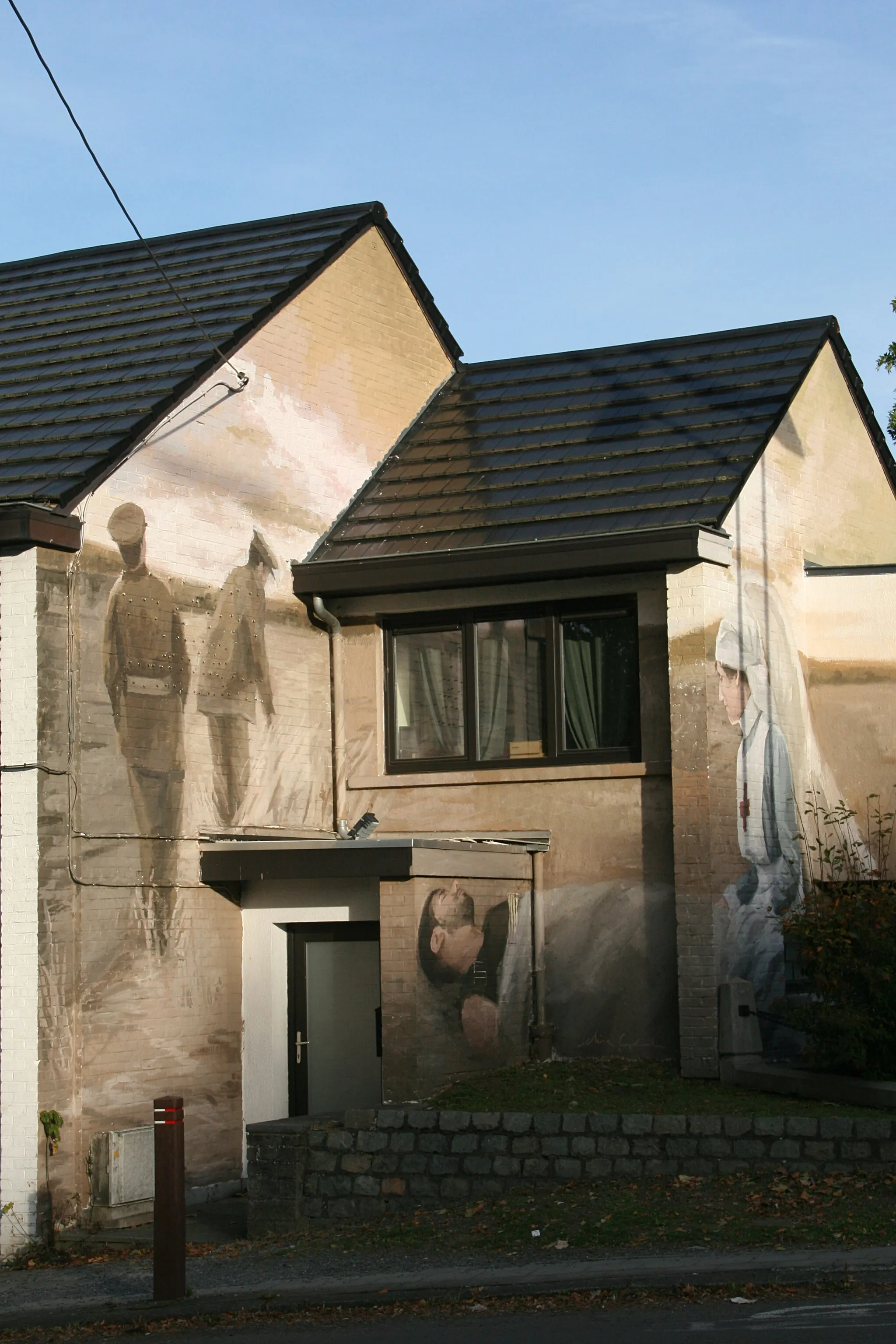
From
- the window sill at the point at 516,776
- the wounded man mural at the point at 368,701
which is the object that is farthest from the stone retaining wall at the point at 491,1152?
the window sill at the point at 516,776

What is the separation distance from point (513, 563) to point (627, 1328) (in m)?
7.66

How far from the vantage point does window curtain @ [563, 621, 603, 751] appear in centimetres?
1526

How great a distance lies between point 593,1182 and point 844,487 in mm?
8693

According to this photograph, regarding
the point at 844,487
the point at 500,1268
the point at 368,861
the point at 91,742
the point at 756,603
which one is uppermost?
A: the point at 844,487

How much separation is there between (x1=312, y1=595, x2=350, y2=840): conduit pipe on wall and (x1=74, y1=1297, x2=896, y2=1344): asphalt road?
6748 millimetres

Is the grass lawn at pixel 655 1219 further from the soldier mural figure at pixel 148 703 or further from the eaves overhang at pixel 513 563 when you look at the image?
the eaves overhang at pixel 513 563

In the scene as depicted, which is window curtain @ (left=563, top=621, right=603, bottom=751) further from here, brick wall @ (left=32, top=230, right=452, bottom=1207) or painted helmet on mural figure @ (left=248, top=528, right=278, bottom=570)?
painted helmet on mural figure @ (left=248, top=528, right=278, bottom=570)

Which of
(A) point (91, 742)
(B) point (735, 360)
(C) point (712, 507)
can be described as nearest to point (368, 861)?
(A) point (91, 742)

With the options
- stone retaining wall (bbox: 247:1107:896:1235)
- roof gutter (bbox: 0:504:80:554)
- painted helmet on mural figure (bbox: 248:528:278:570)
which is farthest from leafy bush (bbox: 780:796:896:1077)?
roof gutter (bbox: 0:504:80:554)

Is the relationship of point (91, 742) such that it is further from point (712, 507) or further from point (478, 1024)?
point (712, 507)

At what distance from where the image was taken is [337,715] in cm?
1603

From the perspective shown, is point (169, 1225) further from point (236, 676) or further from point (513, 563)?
point (513, 563)

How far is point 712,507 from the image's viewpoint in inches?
570

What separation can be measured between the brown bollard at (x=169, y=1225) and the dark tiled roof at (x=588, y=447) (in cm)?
654
